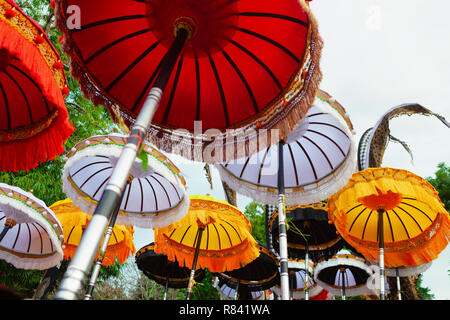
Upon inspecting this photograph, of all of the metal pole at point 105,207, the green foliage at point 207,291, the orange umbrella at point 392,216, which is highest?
the green foliage at point 207,291

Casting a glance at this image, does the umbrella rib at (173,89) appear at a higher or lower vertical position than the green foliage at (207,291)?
lower

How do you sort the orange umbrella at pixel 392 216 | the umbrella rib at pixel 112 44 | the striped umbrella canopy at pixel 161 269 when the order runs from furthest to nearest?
the striped umbrella canopy at pixel 161 269
the orange umbrella at pixel 392 216
the umbrella rib at pixel 112 44

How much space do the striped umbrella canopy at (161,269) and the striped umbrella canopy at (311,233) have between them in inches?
109

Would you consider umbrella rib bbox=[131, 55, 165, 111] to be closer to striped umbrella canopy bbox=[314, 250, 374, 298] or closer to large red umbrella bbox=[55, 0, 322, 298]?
large red umbrella bbox=[55, 0, 322, 298]

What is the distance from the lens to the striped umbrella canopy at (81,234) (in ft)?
21.0

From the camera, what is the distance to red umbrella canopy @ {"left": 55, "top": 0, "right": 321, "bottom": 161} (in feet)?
7.61

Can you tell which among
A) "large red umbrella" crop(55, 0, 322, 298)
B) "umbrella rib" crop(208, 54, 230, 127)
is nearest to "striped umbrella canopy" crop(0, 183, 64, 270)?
"large red umbrella" crop(55, 0, 322, 298)

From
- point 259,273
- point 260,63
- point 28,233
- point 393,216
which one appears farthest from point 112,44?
point 259,273

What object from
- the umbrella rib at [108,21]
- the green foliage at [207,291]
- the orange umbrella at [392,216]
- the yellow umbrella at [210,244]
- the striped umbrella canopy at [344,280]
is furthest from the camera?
the green foliage at [207,291]

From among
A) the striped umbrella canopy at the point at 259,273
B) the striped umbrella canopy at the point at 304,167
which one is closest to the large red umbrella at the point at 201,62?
the striped umbrella canopy at the point at 304,167

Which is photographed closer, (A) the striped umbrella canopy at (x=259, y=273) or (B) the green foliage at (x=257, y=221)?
(A) the striped umbrella canopy at (x=259, y=273)

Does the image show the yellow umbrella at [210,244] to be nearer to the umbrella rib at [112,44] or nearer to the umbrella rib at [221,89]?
the umbrella rib at [221,89]

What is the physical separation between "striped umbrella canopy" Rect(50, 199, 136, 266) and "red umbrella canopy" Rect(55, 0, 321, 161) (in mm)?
4293

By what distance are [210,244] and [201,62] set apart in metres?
5.24
